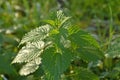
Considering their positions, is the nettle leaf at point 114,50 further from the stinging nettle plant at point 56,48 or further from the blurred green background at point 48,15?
the blurred green background at point 48,15

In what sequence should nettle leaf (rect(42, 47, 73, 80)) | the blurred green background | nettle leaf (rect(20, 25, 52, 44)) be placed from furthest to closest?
the blurred green background, nettle leaf (rect(20, 25, 52, 44)), nettle leaf (rect(42, 47, 73, 80))

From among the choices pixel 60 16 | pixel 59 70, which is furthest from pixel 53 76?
pixel 60 16

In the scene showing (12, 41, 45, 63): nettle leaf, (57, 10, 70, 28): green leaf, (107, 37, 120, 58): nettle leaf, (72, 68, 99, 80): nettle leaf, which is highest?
(57, 10, 70, 28): green leaf

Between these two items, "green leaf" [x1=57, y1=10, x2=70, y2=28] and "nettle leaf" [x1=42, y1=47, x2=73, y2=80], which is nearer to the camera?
"nettle leaf" [x1=42, y1=47, x2=73, y2=80]

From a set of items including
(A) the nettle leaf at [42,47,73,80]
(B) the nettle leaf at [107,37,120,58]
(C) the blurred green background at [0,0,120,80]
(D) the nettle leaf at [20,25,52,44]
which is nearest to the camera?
(A) the nettle leaf at [42,47,73,80]

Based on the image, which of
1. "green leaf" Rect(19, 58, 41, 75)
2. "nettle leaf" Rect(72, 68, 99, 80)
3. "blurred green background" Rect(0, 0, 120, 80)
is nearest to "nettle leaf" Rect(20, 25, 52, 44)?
"green leaf" Rect(19, 58, 41, 75)

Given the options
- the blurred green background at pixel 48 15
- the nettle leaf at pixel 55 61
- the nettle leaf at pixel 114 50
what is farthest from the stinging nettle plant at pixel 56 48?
the blurred green background at pixel 48 15

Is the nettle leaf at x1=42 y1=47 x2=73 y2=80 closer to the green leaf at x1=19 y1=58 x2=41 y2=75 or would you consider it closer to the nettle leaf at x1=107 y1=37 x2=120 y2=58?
the green leaf at x1=19 y1=58 x2=41 y2=75
